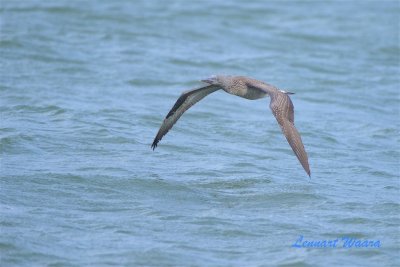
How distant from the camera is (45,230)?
8.91m

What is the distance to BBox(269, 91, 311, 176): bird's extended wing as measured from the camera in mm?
9219

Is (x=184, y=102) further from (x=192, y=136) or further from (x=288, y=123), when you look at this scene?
(x=288, y=123)

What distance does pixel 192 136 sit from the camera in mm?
13383

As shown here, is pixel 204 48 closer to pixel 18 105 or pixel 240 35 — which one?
pixel 240 35

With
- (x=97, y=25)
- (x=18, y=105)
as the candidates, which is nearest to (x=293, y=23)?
(x=97, y=25)

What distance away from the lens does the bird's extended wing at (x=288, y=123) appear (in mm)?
9219

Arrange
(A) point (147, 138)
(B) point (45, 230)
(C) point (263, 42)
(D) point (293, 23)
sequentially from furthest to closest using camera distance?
(D) point (293, 23) < (C) point (263, 42) < (A) point (147, 138) < (B) point (45, 230)

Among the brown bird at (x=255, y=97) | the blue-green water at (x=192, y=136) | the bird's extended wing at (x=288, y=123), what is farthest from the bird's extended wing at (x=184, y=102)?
the bird's extended wing at (x=288, y=123)

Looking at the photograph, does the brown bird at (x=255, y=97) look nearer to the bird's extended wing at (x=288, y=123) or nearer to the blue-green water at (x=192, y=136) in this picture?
the bird's extended wing at (x=288, y=123)

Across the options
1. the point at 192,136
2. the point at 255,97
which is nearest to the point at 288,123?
the point at 255,97

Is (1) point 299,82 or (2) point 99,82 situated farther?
(1) point 299,82

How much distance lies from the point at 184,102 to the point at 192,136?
79.1 inches

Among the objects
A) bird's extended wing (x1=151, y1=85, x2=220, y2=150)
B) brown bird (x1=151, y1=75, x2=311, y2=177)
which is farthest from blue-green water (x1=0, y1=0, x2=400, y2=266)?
brown bird (x1=151, y1=75, x2=311, y2=177)

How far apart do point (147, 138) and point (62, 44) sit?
20.9 feet
